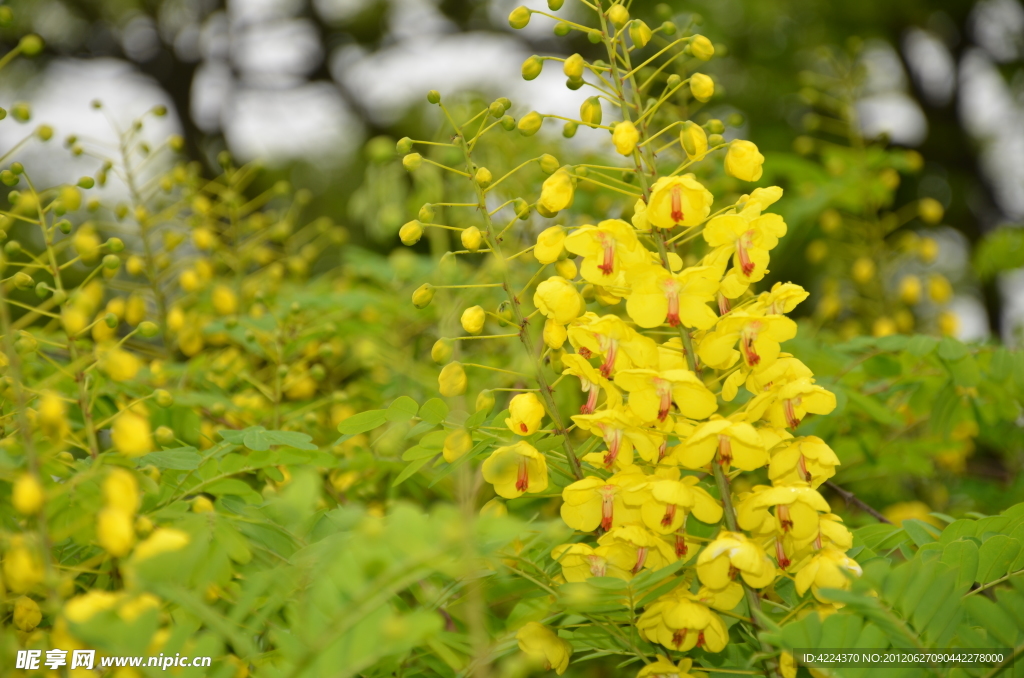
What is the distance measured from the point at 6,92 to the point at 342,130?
7.99 ft

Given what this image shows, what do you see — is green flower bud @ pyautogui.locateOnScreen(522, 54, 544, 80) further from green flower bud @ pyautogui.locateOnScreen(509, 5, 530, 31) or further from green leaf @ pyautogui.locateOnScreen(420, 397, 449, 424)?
green leaf @ pyautogui.locateOnScreen(420, 397, 449, 424)

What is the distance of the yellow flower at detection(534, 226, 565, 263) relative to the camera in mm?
1230

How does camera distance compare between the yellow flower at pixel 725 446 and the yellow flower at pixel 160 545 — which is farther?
the yellow flower at pixel 725 446

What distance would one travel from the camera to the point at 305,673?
0.85 m

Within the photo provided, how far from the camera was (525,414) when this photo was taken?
119 centimetres

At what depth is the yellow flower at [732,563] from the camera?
1.03m

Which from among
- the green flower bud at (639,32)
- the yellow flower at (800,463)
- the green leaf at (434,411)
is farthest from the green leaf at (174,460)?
the green flower bud at (639,32)

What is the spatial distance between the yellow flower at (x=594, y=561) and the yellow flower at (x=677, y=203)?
1.63 feet

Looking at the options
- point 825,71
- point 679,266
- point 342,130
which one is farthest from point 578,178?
point 342,130

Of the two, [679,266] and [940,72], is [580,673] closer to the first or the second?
[679,266]

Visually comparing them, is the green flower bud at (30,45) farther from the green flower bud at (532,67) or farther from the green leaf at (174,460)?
the green flower bud at (532,67)

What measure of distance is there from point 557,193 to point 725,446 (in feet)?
1.56

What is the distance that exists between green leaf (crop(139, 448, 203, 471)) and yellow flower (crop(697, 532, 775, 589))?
84 centimetres

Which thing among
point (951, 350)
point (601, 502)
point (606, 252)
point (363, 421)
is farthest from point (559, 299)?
point (951, 350)
